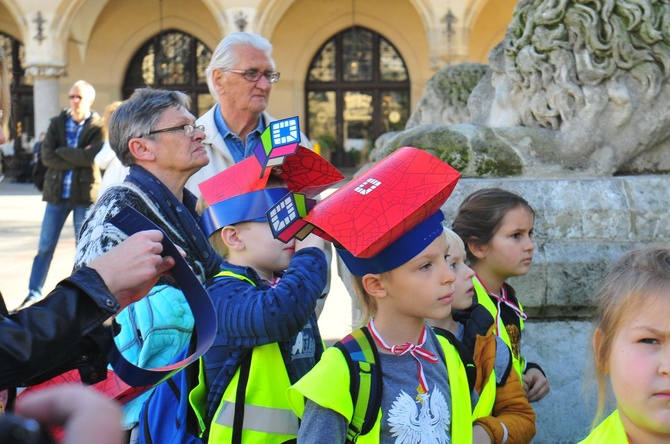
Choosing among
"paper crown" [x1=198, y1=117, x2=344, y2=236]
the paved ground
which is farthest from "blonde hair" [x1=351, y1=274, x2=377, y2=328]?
the paved ground

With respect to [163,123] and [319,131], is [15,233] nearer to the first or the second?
[163,123]

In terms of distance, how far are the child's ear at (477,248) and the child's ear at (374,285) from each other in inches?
36.2

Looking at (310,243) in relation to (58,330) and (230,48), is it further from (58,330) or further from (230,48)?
(230,48)

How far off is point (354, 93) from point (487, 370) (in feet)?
74.7

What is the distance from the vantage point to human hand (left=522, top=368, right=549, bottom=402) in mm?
3295

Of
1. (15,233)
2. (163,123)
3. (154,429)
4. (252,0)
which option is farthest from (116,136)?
(252,0)

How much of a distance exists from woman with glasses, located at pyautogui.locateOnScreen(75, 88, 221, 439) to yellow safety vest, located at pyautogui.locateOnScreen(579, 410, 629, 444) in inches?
50.2

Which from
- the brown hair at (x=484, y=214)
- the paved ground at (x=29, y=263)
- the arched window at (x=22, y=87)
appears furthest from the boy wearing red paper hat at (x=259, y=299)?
the arched window at (x=22, y=87)

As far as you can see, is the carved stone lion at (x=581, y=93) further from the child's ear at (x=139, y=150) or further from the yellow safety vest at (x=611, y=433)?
the yellow safety vest at (x=611, y=433)

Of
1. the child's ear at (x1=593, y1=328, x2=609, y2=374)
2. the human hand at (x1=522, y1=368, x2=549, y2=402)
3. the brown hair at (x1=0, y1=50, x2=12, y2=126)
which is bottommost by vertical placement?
the human hand at (x1=522, y1=368, x2=549, y2=402)

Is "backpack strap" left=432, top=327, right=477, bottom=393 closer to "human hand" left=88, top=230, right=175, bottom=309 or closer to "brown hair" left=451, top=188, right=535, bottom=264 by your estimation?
"brown hair" left=451, top=188, right=535, bottom=264

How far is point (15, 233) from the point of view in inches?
484

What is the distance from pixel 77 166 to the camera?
8031 millimetres

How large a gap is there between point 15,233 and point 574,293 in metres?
9.65
